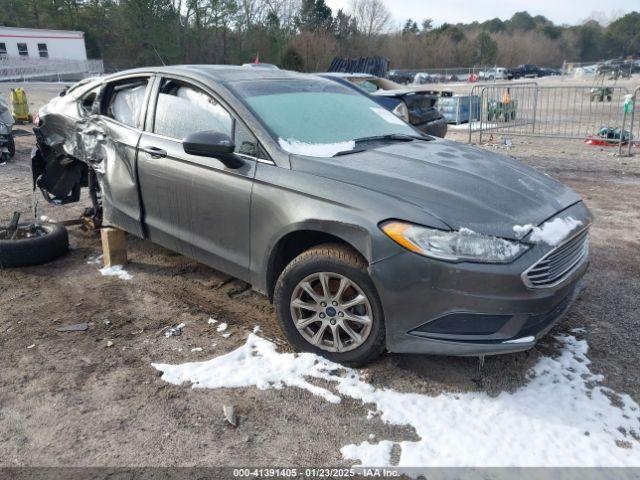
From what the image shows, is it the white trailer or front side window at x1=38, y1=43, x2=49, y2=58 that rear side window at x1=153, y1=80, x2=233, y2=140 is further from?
front side window at x1=38, y1=43, x2=49, y2=58

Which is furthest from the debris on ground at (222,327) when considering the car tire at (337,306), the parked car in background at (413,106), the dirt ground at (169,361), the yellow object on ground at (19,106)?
the yellow object on ground at (19,106)

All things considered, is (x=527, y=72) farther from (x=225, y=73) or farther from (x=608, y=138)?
(x=225, y=73)

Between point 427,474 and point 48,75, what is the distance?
49.8 meters

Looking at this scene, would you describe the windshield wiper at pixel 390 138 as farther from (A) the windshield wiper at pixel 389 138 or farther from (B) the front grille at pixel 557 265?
(B) the front grille at pixel 557 265

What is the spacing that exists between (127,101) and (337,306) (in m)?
2.78

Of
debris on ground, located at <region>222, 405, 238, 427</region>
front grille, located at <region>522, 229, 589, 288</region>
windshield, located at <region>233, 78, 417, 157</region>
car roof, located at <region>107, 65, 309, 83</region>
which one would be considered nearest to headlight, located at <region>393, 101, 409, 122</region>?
windshield, located at <region>233, 78, 417, 157</region>

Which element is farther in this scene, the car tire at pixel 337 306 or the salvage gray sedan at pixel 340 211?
the car tire at pixel 337 306

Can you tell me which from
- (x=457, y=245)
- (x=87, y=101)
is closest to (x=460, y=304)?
(x=457, y=245)

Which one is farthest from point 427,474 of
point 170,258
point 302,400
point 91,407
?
point 170,258

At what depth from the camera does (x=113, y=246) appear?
488 cm

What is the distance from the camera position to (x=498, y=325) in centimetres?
283

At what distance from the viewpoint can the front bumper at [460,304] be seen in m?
2.74

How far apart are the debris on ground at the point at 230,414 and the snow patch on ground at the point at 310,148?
155cm

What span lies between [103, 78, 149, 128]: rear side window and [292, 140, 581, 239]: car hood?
1.83 m
